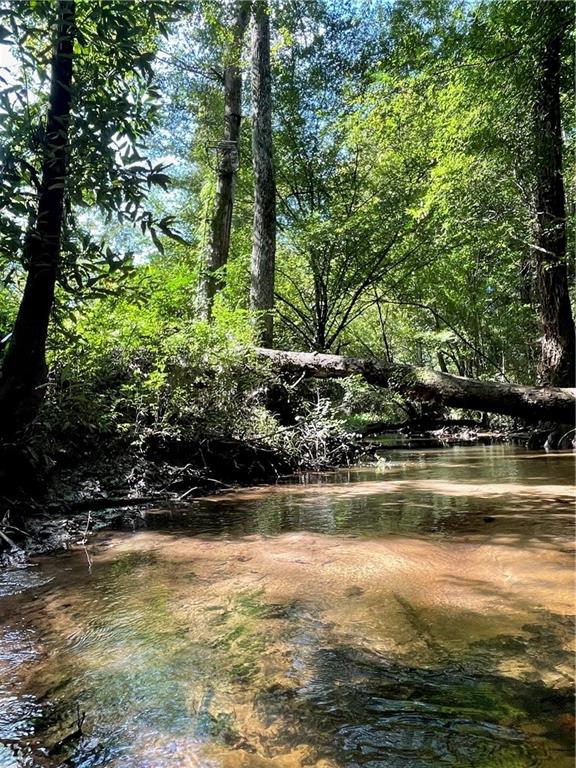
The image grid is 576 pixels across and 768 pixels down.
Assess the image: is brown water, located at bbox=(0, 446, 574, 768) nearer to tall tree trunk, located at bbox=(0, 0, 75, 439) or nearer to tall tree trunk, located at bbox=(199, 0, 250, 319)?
tall tree trunk, located at bbox=(0, 0, 75, 439)

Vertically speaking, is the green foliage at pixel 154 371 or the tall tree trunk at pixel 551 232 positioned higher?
the tall tree trunk at pixel 551 232

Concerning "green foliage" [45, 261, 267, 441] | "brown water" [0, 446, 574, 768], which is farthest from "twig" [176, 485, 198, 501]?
"brown water" [0, 446, 574, 768]

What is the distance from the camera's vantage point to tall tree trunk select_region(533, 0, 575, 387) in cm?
777

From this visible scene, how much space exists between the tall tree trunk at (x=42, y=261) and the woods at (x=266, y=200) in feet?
0.05

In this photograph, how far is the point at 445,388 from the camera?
21.5ft

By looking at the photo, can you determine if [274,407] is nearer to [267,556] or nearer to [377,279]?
[267,556]

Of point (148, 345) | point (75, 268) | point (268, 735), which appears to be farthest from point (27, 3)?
point (268, 735)

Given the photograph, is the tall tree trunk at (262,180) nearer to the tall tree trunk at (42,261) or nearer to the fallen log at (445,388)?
the fallen log at (445,388)

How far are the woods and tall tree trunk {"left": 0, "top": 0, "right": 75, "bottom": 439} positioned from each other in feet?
0.05

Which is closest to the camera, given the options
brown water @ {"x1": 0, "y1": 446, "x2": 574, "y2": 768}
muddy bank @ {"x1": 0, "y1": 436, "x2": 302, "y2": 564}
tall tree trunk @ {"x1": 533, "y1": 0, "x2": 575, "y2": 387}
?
brown water @ {"x1": 0, "y1": 446, "x2": 574, "y2": 768}

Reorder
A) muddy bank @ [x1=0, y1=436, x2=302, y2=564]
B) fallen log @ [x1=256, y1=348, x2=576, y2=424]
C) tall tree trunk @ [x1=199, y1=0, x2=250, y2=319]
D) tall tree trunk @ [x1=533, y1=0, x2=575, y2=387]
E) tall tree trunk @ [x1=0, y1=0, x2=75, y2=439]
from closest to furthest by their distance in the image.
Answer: tall tree trunk @ [x1=0, y1=0, x2=75, y2=439], muddy bank @ [x1=0, y1=436, x2=302, y2=564], fallen log @ [x1=256, y1=348, x2=576, y2=424], tall tree trunk @ [x1=533, y1=0, x2=575, y2=387], tall tree trunk @ [x1=199, y1=0, x2=250, y2=319]

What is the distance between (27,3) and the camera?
3100mm

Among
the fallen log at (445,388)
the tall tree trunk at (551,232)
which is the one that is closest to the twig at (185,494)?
the fallen log at (445,388)

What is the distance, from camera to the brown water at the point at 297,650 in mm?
1244
